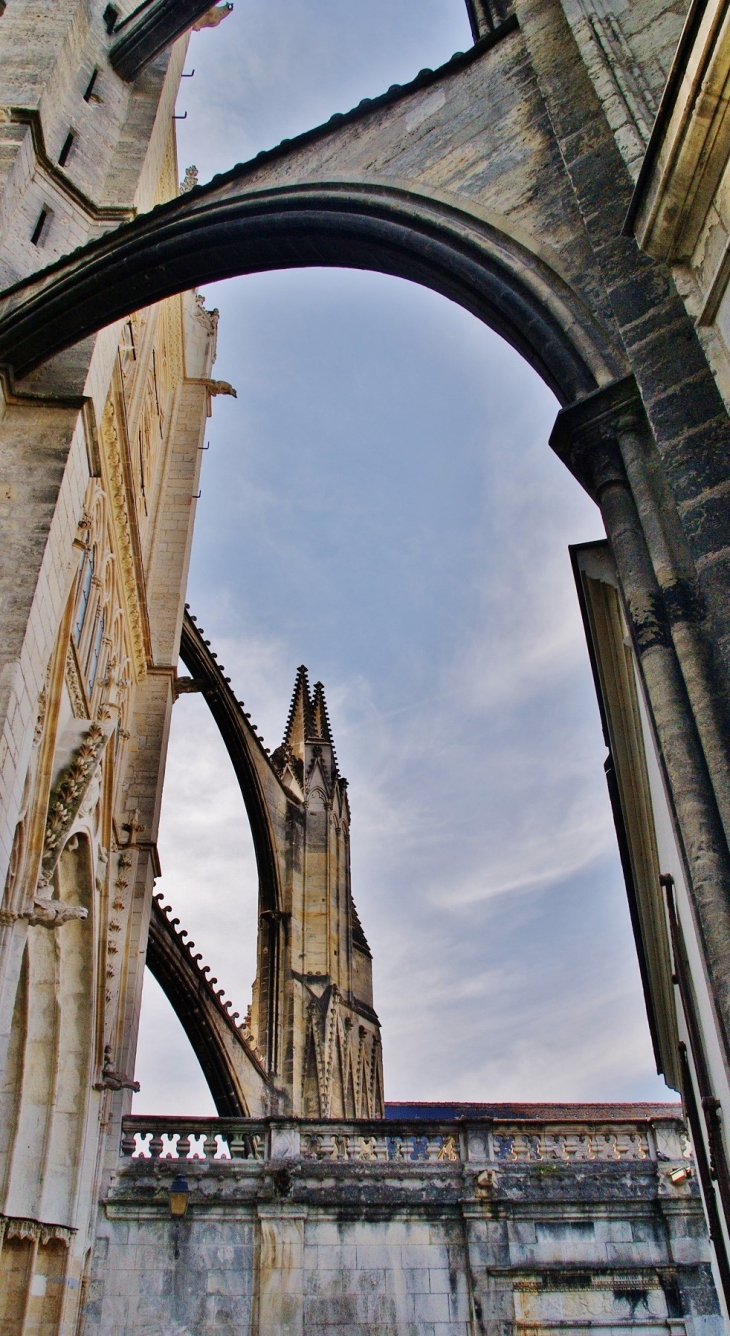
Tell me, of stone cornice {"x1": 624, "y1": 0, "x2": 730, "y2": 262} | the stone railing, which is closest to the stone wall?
the stone railing

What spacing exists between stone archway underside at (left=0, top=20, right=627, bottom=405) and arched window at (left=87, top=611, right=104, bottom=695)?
11.4 feet

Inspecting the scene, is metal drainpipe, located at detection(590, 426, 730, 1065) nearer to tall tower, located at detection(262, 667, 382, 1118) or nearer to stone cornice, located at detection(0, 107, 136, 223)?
stone cornice, located at detection(0, 107, 136, 223)

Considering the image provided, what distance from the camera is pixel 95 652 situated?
417 inches

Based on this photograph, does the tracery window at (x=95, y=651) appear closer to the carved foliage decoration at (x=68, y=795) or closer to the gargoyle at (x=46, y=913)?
the carved foliage decoration at (x=68, y=795)

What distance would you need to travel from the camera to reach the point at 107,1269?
9828 millimetres

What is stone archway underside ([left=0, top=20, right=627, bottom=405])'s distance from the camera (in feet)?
14.9

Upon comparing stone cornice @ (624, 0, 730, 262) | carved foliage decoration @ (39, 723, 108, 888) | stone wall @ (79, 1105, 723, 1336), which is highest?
carved foliage decoration @ (39, 723, 108, 888)

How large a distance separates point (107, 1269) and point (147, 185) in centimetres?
1228

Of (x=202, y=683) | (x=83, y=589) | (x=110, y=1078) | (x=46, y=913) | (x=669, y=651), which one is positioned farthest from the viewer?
(x=202, y=683)

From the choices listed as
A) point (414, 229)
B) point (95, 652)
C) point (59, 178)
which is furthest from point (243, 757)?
point (414, 229)

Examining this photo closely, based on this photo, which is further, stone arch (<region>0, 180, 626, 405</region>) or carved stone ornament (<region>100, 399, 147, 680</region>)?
carved stone ornament (<region>100, 399, 147, 680</region>)

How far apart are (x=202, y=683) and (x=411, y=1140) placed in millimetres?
9134

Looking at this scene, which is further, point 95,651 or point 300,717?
point 300,717

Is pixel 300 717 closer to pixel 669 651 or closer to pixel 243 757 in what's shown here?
pixel 243 757
